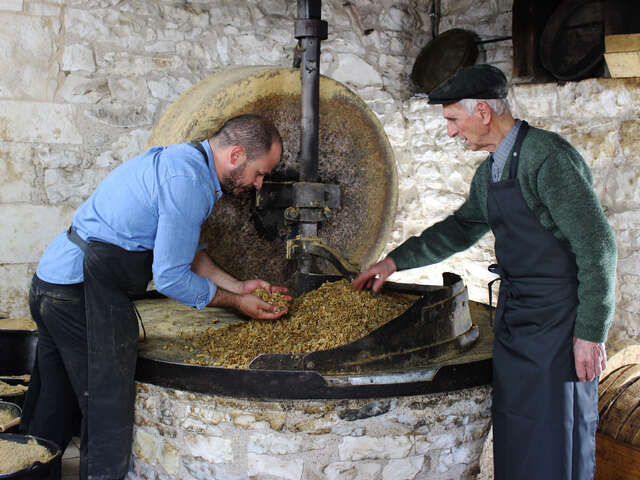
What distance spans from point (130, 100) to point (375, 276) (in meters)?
2.12

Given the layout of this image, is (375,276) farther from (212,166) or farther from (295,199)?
(212,166)

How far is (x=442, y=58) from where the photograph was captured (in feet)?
15.4

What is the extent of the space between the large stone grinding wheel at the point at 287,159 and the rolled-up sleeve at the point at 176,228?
649 millimetres

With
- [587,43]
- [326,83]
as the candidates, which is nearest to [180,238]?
[326,83]

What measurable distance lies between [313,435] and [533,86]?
2.80 m

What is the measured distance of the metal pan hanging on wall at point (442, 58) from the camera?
455 centimetres

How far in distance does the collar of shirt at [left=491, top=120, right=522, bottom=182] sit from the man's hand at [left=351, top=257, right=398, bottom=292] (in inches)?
28.4

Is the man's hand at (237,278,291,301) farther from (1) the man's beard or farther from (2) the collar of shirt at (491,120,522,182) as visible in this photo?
(2) the collar of shirt at (491,120,522,182)

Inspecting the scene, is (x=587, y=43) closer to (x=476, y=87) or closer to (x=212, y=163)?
(x=476, y=87)

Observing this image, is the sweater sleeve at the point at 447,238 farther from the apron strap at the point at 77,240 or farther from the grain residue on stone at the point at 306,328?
the apron strap at the point at 77,240

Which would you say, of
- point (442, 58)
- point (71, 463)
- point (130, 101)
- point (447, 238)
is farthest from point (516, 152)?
point (442, 58)

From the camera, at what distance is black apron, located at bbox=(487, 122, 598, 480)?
2051mm

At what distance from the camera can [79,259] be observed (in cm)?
224

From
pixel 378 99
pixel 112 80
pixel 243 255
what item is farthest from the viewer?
pixel 378 99
